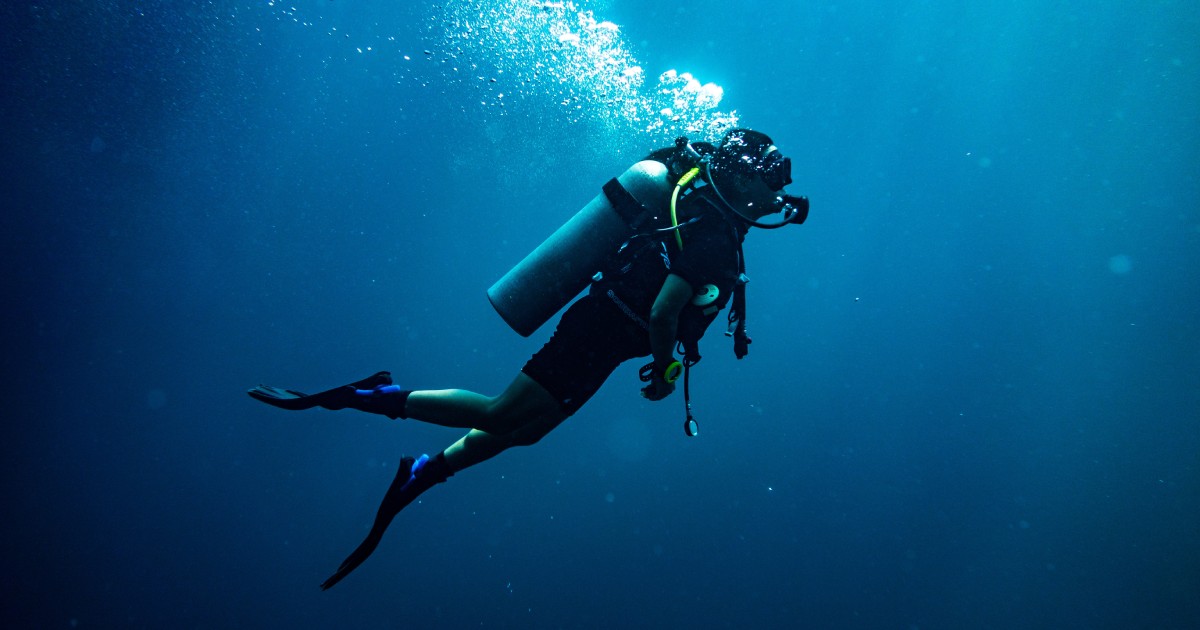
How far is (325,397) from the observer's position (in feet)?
9.70

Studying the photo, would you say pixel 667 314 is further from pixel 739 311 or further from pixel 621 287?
pixel 739 311

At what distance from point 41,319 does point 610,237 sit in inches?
1114

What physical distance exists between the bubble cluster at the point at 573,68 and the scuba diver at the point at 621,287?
41.3 ft

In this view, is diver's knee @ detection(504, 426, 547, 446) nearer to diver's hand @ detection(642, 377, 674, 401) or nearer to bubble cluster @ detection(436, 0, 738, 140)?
diver's hand @ detection(642, 377, 674, 401)

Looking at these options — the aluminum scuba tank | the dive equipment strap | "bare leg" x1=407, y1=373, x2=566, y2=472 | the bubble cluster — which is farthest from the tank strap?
the bubble cluster

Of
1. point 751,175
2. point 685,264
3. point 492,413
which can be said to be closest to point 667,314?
point 685,264

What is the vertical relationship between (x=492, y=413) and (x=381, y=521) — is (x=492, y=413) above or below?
above

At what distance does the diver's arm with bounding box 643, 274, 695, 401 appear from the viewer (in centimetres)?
256

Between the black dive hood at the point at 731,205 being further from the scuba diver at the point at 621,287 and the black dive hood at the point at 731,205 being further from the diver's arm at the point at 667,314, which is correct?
the diver's arm at the point at 667,314

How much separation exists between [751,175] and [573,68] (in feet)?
49.1

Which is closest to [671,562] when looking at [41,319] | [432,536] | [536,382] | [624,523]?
[624,523]

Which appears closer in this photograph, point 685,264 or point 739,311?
point 685,264

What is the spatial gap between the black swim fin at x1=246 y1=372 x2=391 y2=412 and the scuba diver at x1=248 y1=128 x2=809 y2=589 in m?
0.01

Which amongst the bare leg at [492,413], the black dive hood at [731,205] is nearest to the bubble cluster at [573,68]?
the black dive hood at [731,205]
